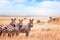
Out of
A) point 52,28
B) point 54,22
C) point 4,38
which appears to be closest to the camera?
point 4,38

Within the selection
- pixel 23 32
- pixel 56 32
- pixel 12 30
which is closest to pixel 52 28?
pixel 56 32

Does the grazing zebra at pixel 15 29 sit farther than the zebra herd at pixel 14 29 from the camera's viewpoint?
Yes

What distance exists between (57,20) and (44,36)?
454cm

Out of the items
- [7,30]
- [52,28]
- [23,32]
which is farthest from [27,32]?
[52,28]

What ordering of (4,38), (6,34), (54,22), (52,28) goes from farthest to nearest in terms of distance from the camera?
(54,22)
(52,28)
(6,34)
(4,38)

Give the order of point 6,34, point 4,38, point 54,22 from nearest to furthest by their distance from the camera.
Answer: point 4,38 < point 6,34 < point 54,22

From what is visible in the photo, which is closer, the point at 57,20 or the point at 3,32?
the point at 3,32

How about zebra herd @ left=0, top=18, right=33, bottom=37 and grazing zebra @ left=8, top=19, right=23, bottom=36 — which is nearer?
zebra herd @ left=0, top=18, right=33, bottom=37

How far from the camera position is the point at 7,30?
29.3ft

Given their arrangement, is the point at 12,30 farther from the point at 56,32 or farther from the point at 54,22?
the point at 54,22

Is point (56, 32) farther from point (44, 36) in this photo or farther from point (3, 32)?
point (3, 32)

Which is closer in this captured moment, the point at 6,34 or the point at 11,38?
the point at 11,38

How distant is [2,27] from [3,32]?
23cm

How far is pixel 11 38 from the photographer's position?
8672 millimetres
